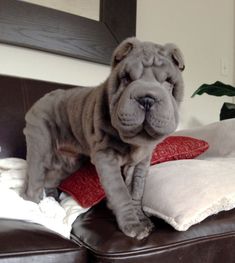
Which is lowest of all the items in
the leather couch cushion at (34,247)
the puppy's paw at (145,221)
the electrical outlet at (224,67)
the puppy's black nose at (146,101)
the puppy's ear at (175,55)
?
the puppy's paw at (145,221)

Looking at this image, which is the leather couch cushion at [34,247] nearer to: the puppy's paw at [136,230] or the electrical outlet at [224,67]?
the puppy's paw at [136,230]

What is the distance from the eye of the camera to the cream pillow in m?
0.89

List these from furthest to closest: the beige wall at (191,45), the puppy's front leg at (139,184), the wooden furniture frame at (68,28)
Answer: the beige wall at (191,45), the wooden furniture frame at (68,28), the puppy's front leg at (139,184)

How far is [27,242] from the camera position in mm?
738

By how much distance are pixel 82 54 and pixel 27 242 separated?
120 cm

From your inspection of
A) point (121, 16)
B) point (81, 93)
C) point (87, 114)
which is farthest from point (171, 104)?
point (121, 16)

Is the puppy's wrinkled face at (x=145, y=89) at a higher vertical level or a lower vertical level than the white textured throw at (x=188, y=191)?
higher

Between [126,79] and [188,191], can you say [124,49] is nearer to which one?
[126,79]

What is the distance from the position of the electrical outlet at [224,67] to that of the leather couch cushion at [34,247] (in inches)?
74.0

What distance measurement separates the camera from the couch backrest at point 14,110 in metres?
1.39

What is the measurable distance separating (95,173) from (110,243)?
0.36 m

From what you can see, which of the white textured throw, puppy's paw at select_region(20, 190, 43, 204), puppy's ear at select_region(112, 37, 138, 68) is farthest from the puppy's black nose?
puppy's paw at select_region(20, 190, 43, 204)

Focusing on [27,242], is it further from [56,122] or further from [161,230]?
[56,122]

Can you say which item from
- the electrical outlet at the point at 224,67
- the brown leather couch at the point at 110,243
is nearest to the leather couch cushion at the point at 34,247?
the brown leather couch at the point at 110,243
